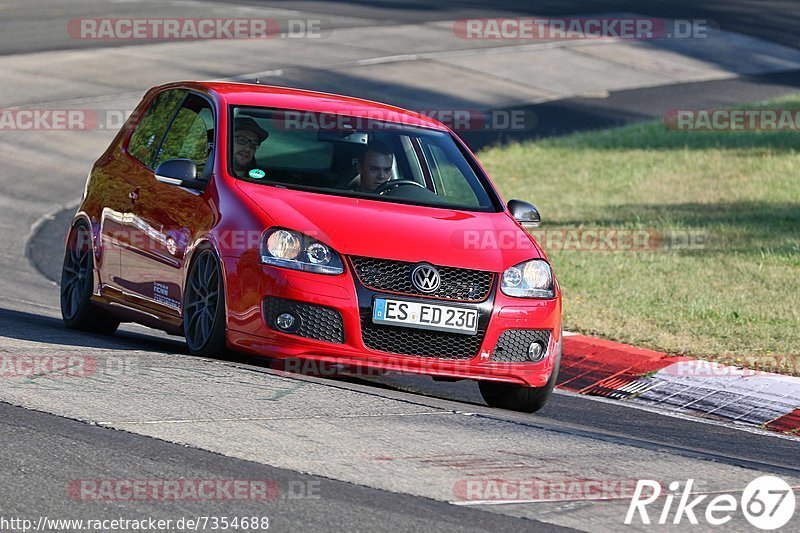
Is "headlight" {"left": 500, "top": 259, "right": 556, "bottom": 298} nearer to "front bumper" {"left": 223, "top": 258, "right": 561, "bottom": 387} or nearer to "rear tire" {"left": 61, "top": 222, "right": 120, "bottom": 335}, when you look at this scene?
"front bumper" {"left": 223, "top": 258, "right": 561, "bottom": 387}

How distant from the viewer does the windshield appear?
8797 mm

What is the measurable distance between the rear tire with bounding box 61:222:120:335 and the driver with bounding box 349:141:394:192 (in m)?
2.07

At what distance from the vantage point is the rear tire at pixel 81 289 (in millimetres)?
9961

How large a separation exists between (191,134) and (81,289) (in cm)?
147

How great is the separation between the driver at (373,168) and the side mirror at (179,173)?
0.93m

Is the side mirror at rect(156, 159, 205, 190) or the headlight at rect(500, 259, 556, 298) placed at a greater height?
the side mirror at rect(156, 159, 205, 190)

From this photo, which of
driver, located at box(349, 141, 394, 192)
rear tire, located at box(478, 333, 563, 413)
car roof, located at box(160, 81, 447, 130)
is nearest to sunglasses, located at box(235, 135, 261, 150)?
car roof, located at box(160, 81, 447, 130)

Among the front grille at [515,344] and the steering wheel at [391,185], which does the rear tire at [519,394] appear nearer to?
the front grille at [515,344]

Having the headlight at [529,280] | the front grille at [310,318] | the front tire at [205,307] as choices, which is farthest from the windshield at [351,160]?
the front grille at [310,318]

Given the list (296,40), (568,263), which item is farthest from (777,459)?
(296,40)

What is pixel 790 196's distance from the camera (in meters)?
17.9

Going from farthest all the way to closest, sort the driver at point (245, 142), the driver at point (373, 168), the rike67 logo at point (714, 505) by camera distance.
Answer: the driver at point (373, 168) → the driver at point (245, 142) → the rike67 logo at point (714, 505)

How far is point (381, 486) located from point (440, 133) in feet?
13.9

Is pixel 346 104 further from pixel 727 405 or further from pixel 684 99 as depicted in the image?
pixel 684 99
